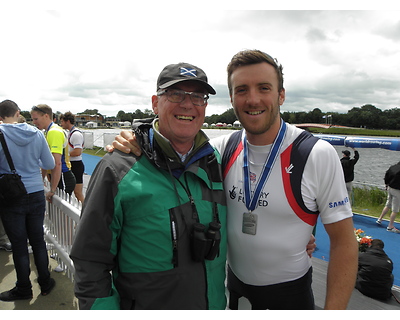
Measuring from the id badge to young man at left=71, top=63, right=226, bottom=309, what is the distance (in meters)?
0.20

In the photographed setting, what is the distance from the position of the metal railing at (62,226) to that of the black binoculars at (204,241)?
7.44 feet

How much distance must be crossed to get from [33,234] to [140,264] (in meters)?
2.54

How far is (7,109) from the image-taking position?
331 centimetres

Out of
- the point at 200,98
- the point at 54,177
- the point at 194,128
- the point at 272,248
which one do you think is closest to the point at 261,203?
the point at 272,248

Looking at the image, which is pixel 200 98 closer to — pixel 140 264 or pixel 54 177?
pixel 140 264

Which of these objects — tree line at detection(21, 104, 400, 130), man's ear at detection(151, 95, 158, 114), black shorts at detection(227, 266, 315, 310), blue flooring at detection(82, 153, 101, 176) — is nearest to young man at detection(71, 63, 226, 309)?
man's ear at detection(151, 95, 158, 114)

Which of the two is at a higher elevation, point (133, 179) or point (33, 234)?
point (133, 179)

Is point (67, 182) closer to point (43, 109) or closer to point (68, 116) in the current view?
point (43, 109)

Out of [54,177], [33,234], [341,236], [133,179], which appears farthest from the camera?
[54,177]

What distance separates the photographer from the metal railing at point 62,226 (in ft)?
11.7

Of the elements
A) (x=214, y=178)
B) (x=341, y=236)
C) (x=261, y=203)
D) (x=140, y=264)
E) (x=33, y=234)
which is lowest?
(x=33, y=234)

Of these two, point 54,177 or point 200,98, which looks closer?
point 200,98

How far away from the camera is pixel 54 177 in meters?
3.88

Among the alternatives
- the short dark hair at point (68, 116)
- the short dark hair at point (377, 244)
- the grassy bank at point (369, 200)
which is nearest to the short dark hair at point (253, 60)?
the short dark hair at point (377, 244)
